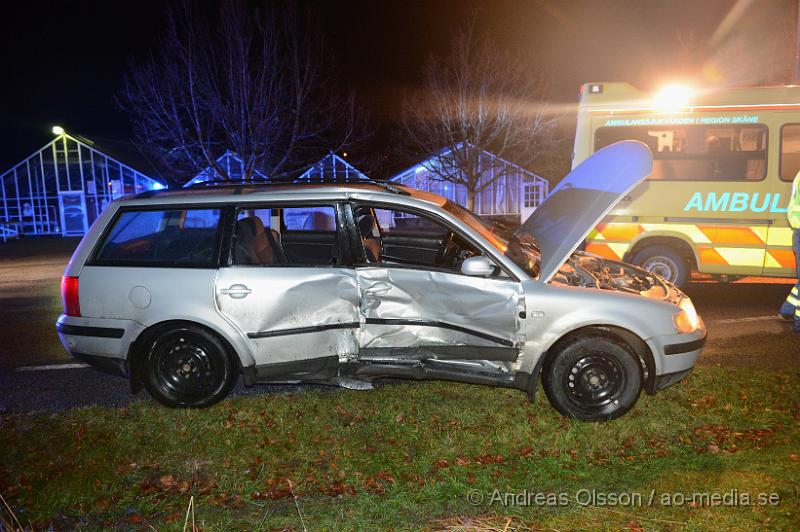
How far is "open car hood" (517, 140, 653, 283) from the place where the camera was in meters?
4.57

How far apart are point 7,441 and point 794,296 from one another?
8.03 meters

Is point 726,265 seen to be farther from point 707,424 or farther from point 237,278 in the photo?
point 237,278

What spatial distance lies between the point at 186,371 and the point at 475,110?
19.6 meters

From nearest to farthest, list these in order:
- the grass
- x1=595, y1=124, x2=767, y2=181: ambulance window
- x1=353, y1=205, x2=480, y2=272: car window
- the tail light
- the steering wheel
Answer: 1. the grass
2. the tail light
3. x1=353, y1=205, x2=480, y2=272: car window
4. the steering wheel
5. x1=595, y1=124, x2=767, y2=181: ambulance window

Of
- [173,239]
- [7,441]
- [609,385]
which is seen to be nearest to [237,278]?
[173,239]

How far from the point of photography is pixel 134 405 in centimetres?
504

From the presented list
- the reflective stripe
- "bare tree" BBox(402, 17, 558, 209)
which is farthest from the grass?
"bare tree" BBox(402, 17, 558, 209)

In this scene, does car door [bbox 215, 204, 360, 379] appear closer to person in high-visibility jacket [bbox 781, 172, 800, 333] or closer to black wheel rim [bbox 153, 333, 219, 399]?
black wheel rim [bbox 153, 333, 219, 399]

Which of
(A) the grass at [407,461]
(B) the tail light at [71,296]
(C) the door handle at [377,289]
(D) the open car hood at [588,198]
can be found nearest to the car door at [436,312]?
(C) the door handle at [377,289]

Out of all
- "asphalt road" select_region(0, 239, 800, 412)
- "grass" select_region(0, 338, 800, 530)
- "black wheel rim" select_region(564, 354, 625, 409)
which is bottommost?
"grass" select_region(0, 338, 800, 530)

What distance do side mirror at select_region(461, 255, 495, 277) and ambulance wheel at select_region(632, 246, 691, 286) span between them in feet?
18.9

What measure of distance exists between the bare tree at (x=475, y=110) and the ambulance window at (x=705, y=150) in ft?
45.1

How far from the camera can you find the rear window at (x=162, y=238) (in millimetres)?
4855

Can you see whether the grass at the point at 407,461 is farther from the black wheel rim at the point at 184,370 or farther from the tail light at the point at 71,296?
the tail light at the point at 71,296
